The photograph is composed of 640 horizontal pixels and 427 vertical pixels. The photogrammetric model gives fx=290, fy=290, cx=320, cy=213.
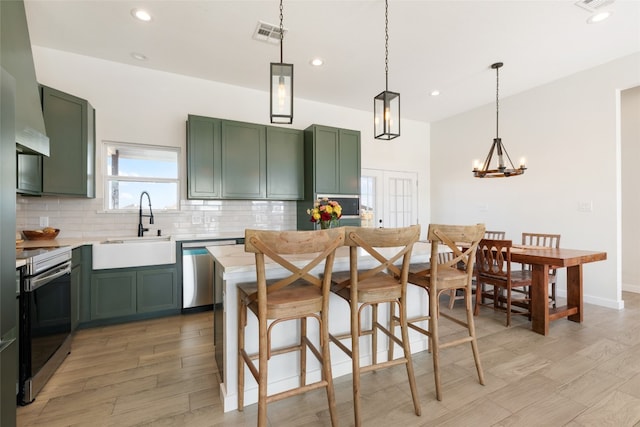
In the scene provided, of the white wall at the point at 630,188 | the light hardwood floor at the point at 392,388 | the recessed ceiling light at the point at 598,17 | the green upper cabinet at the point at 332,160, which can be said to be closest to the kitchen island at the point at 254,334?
the light hardwood floor at the point at 392,388

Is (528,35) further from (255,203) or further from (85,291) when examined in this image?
(85,291)

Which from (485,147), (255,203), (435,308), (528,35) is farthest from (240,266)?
(485,147)

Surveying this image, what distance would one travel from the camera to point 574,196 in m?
3.97

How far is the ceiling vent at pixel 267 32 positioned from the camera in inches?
113

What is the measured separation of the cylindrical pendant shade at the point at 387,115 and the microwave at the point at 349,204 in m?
1.93

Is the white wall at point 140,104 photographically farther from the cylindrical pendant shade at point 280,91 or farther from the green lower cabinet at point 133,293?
the cylindrical pendant shade at point 280,91

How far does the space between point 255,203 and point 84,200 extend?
205 centimetres

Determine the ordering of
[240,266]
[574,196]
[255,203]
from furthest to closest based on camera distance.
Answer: [255,203], [574,196], [240,266]

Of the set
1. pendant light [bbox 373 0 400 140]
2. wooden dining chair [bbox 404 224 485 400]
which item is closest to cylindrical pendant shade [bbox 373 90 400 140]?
pendant light [bbox 373 0 400 140]

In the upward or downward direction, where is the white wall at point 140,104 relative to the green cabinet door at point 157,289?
upward

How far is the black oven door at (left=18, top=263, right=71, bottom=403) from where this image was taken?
5.87ft

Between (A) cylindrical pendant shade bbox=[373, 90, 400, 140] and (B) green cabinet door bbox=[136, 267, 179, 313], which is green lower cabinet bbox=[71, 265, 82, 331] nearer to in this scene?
(B) green cabinet door bbox=[136, 267, 179, 313]

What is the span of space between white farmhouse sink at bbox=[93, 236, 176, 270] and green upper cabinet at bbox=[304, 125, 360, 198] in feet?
6.56

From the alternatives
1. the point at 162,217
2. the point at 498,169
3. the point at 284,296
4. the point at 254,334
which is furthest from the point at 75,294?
the point at 498,169
